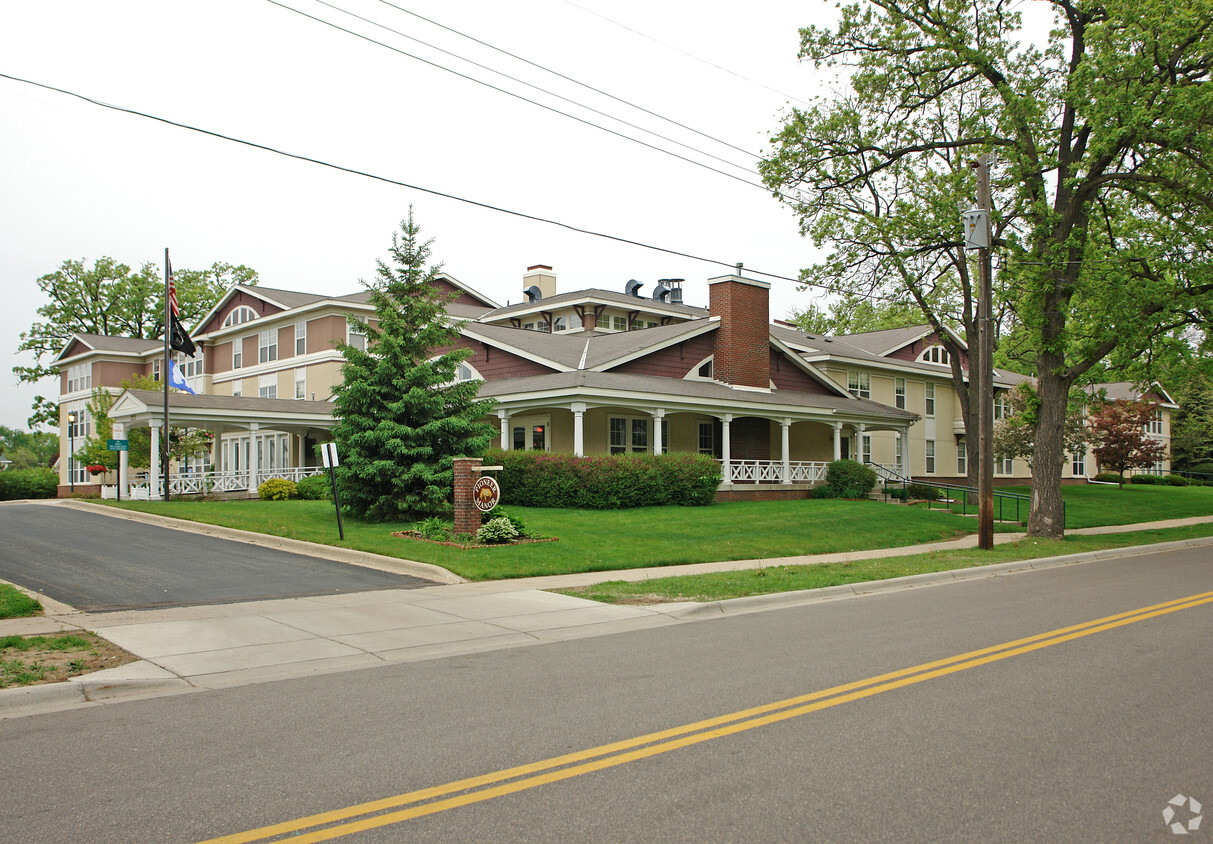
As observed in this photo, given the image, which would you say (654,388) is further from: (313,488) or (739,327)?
(313,488)

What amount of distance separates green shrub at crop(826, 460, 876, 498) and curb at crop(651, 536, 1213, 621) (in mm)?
11396

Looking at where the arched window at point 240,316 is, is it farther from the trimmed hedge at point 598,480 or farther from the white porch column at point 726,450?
the white porch column at point 726,450

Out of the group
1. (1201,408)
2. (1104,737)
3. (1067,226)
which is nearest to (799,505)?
(1067,226)

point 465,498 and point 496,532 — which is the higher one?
point 465,498

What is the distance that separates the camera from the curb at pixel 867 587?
11.9m

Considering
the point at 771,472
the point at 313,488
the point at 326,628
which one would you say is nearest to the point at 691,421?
the point at 771,472

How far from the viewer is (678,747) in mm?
5754

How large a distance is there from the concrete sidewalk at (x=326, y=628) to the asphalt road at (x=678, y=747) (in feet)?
1.87

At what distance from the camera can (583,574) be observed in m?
15.2

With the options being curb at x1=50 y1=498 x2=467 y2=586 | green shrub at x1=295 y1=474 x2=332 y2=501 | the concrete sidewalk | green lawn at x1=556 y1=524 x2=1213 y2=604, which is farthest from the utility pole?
green shrub at x1=295 y1=474 x2=332 y2=501

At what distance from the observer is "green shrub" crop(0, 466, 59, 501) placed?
163 feet

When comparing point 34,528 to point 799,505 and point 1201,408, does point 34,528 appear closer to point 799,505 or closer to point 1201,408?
point 799,505

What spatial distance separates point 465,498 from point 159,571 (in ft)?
18.6

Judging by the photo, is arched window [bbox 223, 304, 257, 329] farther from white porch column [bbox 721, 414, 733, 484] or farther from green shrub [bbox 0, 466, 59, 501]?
white porch column [bbox 721, 414, 733, 484]
